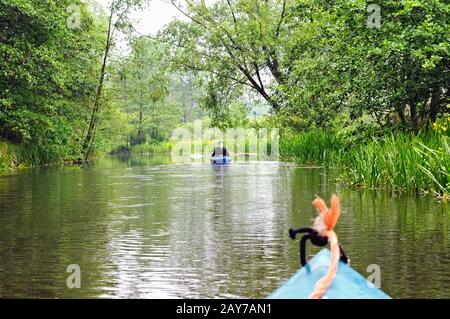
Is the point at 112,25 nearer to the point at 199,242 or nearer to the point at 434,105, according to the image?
the point at 434,105

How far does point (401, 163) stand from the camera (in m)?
15.6

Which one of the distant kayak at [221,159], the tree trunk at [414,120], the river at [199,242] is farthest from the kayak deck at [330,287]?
the distant kayak at [221,159]

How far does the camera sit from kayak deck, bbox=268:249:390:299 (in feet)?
10.3

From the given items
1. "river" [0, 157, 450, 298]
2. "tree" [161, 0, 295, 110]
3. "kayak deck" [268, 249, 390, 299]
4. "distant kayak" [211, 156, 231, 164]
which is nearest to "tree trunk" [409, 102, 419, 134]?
"river" [0, 157, 450, 298]

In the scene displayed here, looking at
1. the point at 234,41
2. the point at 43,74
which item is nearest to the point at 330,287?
the point at 43,74

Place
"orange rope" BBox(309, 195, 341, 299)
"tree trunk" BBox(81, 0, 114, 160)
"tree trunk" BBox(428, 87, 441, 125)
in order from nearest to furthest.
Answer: "orange rope" BBox(309, 195, 341, 299), "tree trunk" BBox(428, 87, 441, 125), "tree trunk" BBox(81, 0, 114, 160)

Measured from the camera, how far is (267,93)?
1602 inches

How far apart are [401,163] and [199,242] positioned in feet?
25.0

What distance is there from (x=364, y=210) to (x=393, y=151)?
3.60 m

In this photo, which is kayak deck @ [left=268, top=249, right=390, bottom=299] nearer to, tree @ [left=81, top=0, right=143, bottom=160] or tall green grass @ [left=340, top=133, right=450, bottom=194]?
tall green grass @ [left=340, top=133, right=450, bottom=194]

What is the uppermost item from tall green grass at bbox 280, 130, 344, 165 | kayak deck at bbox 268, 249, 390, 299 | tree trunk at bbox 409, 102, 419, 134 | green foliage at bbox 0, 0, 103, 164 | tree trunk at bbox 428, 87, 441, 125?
green foliage at bbox 0, 0, 103, 164

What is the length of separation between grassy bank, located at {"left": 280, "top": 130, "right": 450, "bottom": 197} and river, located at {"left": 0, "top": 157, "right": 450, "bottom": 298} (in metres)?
0.58

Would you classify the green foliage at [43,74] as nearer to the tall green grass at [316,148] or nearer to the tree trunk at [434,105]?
the tall green grass at [316,148]

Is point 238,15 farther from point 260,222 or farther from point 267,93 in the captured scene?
point 260,222
